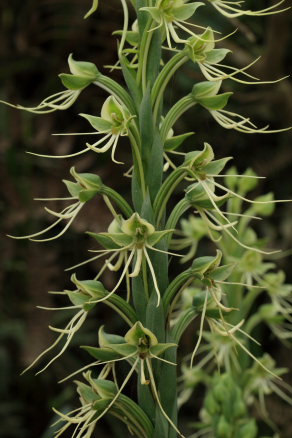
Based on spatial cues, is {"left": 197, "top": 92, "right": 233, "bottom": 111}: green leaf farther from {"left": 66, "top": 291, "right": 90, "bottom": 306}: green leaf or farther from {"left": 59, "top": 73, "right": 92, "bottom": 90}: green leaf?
{"left": 66, "top": 291, "right": 90, "bottom": 306}: green leaf

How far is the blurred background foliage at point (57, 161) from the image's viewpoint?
3.36m

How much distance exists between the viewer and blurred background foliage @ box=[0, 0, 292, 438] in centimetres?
336

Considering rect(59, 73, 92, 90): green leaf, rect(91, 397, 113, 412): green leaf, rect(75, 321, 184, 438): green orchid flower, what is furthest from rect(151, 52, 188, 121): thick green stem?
rect(91, 397, 113, 412): green leaf

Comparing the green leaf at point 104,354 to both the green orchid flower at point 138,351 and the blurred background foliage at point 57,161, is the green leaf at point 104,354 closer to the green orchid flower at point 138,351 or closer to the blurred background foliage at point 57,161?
the green orchid flower at point 138,351

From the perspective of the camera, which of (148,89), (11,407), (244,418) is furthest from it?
(11,407)

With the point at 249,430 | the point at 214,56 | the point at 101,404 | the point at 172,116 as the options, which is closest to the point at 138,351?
the point at 101,404

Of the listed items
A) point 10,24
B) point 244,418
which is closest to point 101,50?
point 10,24

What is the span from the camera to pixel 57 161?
3.53 meters

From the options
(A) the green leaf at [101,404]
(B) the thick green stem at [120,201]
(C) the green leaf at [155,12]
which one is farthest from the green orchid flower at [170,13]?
(A) the green leaf at [101,404]

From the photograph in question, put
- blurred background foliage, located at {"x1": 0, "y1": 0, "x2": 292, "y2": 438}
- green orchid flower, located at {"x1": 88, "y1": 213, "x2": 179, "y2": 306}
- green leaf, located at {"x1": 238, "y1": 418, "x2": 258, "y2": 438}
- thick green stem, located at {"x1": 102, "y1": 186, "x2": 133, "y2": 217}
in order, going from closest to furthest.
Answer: green orchid flower, located at {"x1": 88, "y1": 213, "x2": 179, "y2": 306}
thick green stem, located at {"x1": 102, "y1": 186, "x2": 133, "y2": 217}
green leaf, located at {"x1": 238, "y1": 418, "x2": 258, "y2": 438}
blurred background foliage, located at {"x1": 0, "y1": 0, "x2": 292, "y2": 438}

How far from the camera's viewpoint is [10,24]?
3.93 metres

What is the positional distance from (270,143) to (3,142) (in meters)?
1.39

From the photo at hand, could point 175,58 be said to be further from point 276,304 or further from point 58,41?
point 58,41

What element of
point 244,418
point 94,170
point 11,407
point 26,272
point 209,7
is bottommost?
point 11,407
